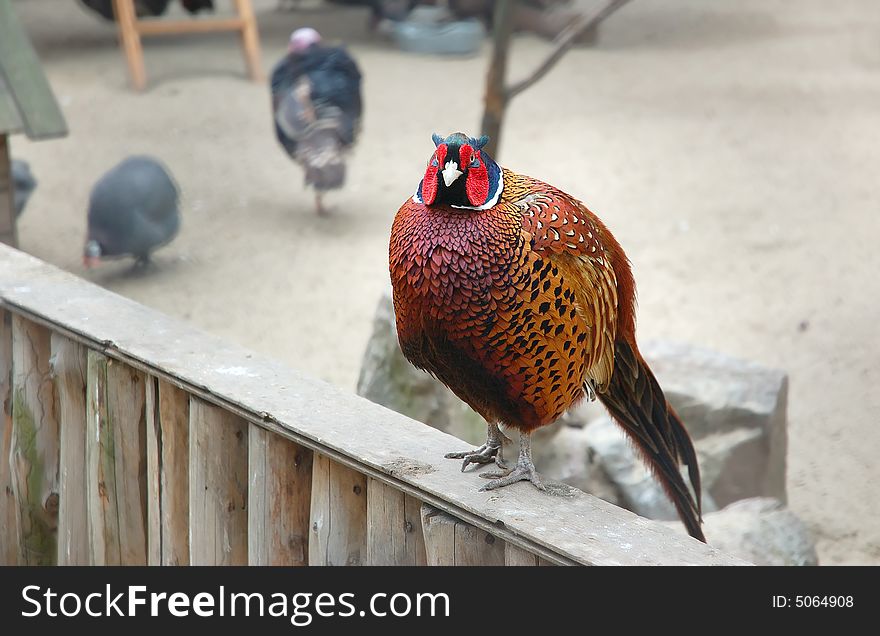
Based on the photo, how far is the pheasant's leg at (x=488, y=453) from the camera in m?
1.91

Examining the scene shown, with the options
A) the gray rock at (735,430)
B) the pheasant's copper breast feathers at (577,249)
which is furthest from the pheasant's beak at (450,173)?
the gray rock at (735,430)

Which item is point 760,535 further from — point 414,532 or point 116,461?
point 116,461

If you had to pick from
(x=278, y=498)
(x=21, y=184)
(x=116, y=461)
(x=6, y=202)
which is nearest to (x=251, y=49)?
(x=21, y=184)

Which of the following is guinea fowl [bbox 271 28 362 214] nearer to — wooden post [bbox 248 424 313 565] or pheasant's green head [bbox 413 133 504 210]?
wooden post [bbox 248 424 313 565]

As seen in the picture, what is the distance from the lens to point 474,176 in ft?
Answer: 5.61

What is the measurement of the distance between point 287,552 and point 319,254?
406cm

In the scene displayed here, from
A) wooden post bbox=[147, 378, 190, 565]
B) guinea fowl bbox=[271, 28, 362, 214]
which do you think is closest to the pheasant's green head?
wooden post bbox=[147, 378, 190, 565]

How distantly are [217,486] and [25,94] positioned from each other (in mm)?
3368

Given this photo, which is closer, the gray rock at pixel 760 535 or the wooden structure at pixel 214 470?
the wooden structure at pixel 214 470

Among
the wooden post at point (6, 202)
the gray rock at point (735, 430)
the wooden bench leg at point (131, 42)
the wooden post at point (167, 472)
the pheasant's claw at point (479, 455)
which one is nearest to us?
the pheasant's claw at point (479, 455)

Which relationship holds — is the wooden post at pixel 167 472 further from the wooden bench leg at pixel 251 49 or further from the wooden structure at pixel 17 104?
the wooden bench leg at pixel 251 49

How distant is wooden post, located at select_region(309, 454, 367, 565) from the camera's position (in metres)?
Answer: 1.96

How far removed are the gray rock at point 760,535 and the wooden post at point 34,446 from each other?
5.56ft
